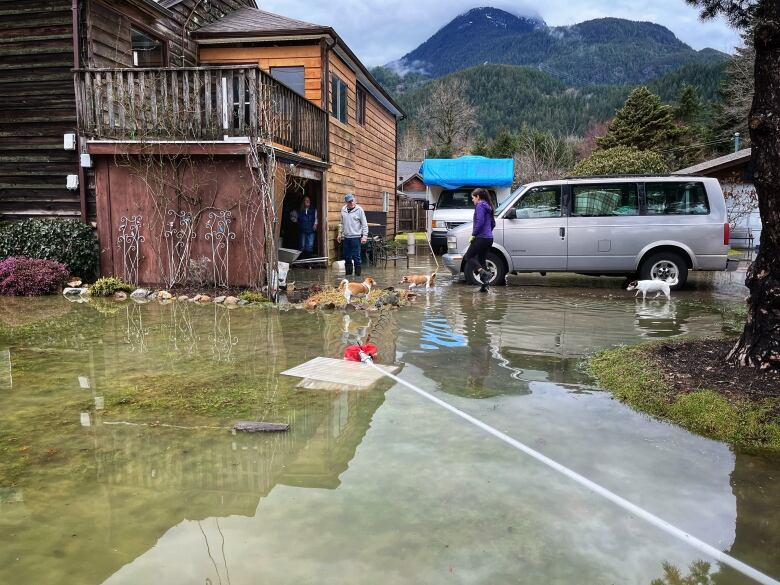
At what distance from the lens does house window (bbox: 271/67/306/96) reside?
554 inches

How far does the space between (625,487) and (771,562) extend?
77cm

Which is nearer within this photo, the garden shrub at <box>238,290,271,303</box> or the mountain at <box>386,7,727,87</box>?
the garden shrub at <box>238,290,271,303</box>

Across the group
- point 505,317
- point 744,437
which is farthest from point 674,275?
point 744,437

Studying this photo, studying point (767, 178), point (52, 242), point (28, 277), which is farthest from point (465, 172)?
point (767, 178)

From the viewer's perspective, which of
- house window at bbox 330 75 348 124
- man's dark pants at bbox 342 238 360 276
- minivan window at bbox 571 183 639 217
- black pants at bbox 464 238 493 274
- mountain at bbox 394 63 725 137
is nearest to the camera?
black pants at bbox 464 238 493 274

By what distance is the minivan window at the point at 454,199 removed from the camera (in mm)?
18906

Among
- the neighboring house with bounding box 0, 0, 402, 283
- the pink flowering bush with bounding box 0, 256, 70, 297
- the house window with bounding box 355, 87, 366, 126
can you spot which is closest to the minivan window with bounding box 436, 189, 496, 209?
the house window with bounding box 355, 87, 366, 126

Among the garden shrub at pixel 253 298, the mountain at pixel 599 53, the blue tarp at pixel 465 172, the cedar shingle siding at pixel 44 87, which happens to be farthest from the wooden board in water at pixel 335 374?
the mountain at pixel 599 53

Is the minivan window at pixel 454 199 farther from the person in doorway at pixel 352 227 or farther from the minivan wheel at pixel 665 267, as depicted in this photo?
the minivan wheel at pixel 665 267

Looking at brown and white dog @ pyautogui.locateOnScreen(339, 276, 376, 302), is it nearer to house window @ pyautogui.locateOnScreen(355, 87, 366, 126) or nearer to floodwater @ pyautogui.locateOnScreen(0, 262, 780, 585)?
floodwater @ pyautogui.locateOnScreen(0, 262, 780, 585)

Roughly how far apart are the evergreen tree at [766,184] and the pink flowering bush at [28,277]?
9.88m

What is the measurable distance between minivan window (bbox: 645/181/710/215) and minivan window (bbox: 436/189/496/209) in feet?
28.2

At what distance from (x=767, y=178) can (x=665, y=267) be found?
639cm

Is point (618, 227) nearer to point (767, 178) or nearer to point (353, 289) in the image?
point (353, 289)
